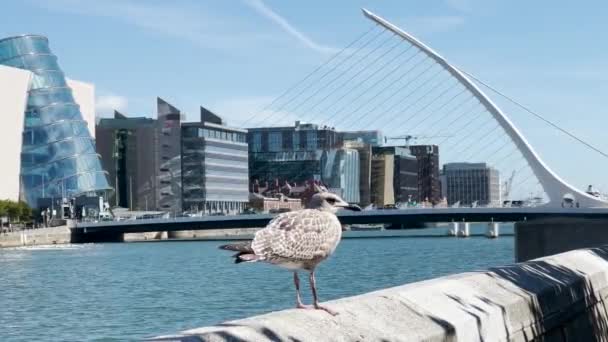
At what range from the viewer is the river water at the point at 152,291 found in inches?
979

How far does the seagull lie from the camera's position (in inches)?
225

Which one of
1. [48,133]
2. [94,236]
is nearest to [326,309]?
[94,236]

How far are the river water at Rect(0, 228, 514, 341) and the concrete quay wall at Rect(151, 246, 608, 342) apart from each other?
40.9 feet

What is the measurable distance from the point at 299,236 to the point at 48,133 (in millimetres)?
105692

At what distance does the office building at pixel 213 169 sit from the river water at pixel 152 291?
99.9m

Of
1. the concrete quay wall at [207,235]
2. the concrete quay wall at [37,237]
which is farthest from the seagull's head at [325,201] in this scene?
the concrete quay wall at [207,235]

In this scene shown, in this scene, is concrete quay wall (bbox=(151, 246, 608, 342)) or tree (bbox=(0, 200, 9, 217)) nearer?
concrete quay wall (bbox=(151, 246, 608, 342))

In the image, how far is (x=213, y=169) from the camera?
161625 millimetres

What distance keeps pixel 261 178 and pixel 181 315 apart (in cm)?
15832

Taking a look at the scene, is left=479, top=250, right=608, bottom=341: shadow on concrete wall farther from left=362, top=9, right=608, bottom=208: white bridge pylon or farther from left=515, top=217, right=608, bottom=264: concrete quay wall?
left=362, top=9, right=608, bottom=208: white bridge pylon

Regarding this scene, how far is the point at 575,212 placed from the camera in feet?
229

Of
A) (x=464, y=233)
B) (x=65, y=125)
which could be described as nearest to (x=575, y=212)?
(x=464, y=233)

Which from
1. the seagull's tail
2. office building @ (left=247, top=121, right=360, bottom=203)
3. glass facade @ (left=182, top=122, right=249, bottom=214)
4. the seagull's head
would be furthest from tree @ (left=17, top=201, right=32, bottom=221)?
the seagull's tail

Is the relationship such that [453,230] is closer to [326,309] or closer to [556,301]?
[556,301]
